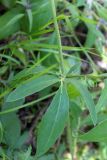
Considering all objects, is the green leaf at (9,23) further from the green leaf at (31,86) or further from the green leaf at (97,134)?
the green leaf at (97,134)

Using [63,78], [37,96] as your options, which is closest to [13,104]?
[63,78]

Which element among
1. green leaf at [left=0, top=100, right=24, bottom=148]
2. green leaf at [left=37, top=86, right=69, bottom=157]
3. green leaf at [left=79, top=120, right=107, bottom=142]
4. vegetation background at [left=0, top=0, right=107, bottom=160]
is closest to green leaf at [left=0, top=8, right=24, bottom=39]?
vegetation background at [left=0, top=0, right=107, bottom=160]

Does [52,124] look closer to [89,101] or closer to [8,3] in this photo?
[89,101]

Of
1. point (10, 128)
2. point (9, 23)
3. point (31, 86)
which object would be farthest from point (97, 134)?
point (9, 23)

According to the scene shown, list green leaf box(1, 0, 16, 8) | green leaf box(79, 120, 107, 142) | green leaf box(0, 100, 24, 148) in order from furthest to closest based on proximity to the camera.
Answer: green leaf box(1, 0, 16, 8) → green leaf box(0, 100, 24, 148) → green leaf box(79, 120, 107, 142)

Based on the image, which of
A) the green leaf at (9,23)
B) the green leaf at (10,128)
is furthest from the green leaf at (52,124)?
the green leaf at (9,23)

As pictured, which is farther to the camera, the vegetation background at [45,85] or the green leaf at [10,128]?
the green leaf at [10,128]

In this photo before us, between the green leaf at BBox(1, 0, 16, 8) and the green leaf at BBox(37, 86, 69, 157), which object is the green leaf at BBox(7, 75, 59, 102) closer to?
the green leaf at BBox(37, 86, 69, 157)
